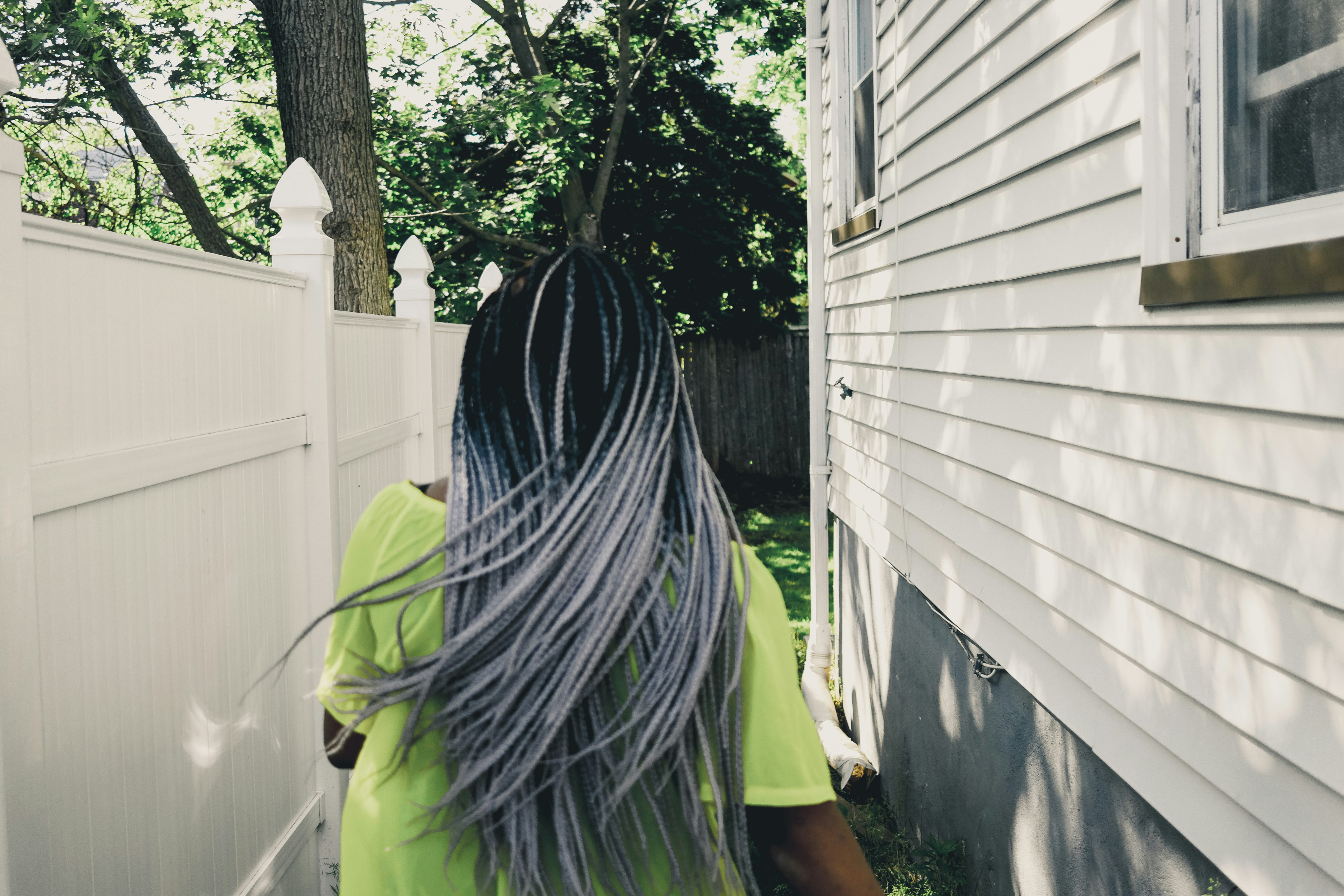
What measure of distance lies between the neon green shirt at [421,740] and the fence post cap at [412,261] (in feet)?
16.1

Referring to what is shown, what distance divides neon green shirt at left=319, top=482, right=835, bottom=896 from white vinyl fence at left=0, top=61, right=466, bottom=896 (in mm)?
719

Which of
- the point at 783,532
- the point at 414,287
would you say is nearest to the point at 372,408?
the point at 414,287

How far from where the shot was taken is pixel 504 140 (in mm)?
14484

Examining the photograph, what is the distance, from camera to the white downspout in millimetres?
6828

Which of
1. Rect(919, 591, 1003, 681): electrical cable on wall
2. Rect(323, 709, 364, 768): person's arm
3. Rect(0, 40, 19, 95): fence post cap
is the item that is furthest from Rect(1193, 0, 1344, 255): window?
Rect(0, 40, 19, 95): fence post cap

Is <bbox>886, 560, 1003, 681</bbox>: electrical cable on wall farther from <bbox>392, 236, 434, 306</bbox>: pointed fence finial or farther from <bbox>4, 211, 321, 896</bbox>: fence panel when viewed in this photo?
<bbox>392, 236, 434, 306</bbox>: pointed fence finial

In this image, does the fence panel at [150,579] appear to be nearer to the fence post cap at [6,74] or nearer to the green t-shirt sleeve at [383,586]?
the fence post cap at [6,74]

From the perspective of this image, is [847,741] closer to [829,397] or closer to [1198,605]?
[829,397]

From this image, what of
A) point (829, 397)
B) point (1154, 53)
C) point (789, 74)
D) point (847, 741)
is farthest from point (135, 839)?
point (789, 74)

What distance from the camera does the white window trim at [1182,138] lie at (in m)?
2.23

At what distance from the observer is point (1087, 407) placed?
2.80m

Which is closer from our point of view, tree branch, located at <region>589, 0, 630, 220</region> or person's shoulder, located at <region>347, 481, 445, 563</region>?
person's shoulder, located at <region>347, 481, 445, 563</region>

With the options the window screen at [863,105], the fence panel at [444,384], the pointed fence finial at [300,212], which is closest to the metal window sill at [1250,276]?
the pointed fence finial at [300,212]

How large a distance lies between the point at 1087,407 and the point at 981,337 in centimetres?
92
